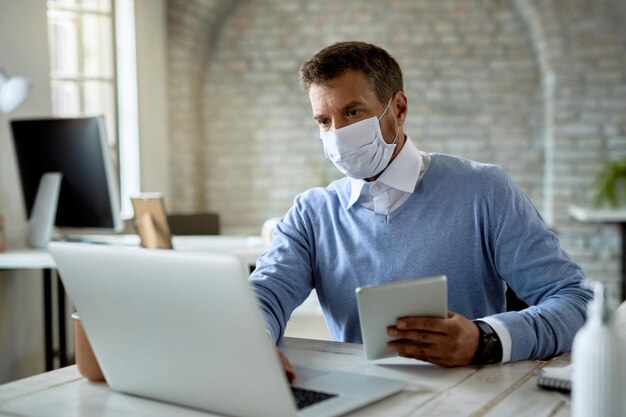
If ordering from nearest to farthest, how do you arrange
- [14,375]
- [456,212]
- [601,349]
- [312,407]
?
[601,349], [312,407], [456,212], [14,375]

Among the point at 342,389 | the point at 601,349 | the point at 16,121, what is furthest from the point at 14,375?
the point at 601,349

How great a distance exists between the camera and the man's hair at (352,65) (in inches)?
69.8

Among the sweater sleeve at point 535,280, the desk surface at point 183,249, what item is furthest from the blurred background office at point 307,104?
the sweater sleeve at point 535,280

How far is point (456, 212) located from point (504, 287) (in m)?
0.23

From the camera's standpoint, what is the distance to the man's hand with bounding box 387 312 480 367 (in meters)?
1.32

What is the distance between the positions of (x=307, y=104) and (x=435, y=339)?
16.6 ft

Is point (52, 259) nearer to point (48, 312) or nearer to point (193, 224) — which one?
point (48, 312)

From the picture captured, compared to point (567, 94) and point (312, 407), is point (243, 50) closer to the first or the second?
point (567, 94)

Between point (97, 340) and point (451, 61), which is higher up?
point (451, 61)

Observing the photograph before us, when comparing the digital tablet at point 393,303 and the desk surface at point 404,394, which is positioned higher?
the digital tablet at point 393,303

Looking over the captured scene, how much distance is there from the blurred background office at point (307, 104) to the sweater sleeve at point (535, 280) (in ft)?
12.1

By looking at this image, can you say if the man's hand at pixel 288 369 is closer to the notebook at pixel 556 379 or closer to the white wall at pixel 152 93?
the notebook at pixel 556 379

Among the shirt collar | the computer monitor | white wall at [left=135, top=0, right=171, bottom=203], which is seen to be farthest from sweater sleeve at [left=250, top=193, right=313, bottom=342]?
white wall at [left=135, top=0, right=171, bottom=203]

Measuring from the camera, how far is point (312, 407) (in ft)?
3.69
